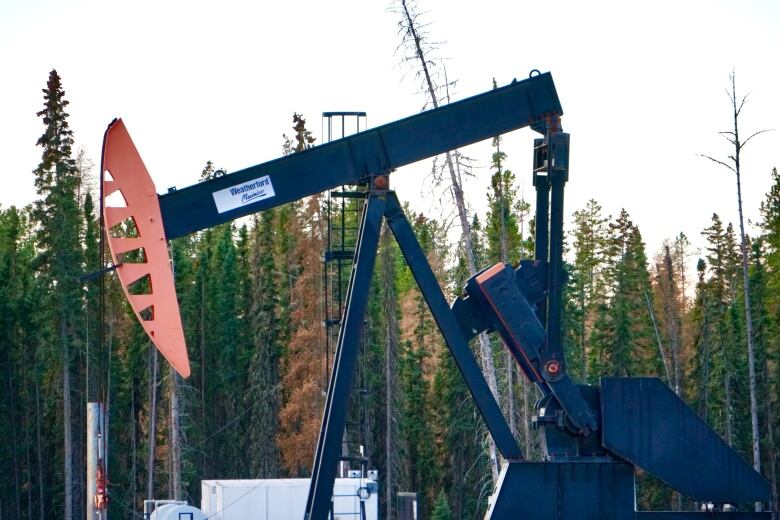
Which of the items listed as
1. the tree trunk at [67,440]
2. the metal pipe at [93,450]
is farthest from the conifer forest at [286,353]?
the metal pipe at [93,450]

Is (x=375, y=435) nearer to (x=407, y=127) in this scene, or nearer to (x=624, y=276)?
(x=624, y=276)

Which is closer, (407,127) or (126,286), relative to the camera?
(126,286)

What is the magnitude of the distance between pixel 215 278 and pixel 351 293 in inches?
1546

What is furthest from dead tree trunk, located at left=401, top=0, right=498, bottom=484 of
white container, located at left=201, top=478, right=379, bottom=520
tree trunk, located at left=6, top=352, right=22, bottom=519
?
tree trunk, located at left=6, top=352, right=22, bottom=519

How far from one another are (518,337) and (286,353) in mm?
33380

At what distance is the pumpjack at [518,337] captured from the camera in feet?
36.8

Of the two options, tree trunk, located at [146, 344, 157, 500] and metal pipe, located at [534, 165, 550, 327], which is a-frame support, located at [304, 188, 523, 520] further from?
tree trunk, located at [146, 344, 157, 500]

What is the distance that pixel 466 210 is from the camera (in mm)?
22750

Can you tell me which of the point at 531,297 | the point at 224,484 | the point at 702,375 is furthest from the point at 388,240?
the point at 531,297

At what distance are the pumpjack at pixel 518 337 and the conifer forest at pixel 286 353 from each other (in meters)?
19.3

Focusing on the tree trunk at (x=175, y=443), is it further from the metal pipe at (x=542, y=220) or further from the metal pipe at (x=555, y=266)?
the metal pipe at (x=555, y=266)

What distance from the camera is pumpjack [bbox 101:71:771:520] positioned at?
11.2 meters

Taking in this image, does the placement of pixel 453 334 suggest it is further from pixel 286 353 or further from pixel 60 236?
pixel 286 353

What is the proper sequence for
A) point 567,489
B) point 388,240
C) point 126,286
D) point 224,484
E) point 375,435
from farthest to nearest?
point 375,435 → point 388,240 → point 224,484 → point 567,489 → point 126,286
